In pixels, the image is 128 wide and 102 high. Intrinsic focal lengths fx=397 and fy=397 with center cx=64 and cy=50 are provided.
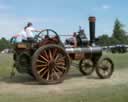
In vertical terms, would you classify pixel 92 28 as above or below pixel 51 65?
above

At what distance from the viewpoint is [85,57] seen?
14820 mm

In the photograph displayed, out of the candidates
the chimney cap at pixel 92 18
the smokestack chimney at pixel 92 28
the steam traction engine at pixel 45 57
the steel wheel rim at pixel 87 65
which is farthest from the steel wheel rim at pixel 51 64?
the steel wheel rim at pixel 87 65

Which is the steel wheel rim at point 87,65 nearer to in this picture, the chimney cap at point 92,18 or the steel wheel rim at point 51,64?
the chimney cap at point 92,18

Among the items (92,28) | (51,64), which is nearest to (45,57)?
(51,64)

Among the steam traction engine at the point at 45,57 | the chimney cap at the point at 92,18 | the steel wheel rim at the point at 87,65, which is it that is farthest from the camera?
the steel wheel rim at the point at 87,65

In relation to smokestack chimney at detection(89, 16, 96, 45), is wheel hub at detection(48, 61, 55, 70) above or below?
Answer: below

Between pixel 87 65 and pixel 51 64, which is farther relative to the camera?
pixel 87 65

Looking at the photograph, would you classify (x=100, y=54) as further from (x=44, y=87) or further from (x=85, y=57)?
(x=44, y=87)

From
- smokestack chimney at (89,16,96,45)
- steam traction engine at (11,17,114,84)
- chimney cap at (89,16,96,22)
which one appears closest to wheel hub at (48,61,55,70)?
steam traction engine at (11,17,114,84)

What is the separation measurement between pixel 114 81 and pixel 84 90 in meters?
2.64

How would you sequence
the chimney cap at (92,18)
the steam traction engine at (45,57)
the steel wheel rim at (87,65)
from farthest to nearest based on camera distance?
the steel wheel rim at (87,65) → the chimney cap at (92,18) → the steam traction engine at (45,57)

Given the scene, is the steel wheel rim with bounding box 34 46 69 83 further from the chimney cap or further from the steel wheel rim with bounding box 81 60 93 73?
the steel wheel rim with bounding box 81 60 93 73

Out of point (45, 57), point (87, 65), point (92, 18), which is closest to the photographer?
point (45, 57)

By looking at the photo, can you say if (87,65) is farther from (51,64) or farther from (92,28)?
(51,64)
